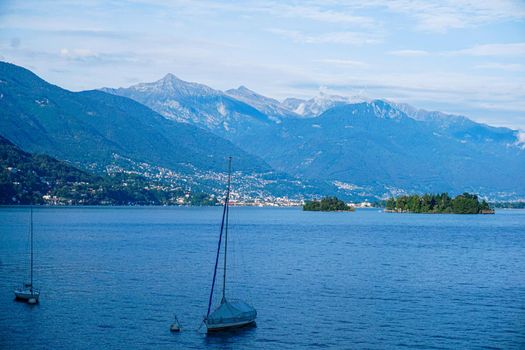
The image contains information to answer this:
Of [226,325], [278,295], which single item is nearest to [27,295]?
[226,325]

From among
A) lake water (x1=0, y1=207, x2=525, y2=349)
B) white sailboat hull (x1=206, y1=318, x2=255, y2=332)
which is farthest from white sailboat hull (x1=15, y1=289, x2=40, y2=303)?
white sailboat hull (x1=206, y1=318, x2=255, y2=332)

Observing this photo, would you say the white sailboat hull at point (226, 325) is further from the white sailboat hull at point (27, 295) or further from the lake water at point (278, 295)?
the white sailboat hull at point (27, 295)

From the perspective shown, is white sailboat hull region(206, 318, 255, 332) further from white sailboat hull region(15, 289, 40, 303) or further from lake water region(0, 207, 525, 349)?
white sailboat hull region(15, 289, 40, 303)

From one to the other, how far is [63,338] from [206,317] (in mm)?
9396

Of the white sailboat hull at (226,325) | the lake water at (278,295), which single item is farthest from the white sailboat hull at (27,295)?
the white sailboat hull at (226,325)

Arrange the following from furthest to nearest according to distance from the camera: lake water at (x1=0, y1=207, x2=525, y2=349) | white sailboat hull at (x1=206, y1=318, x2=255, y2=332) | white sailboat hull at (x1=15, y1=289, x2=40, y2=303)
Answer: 1. white sailboat hull at (x1=15, y1=289, x2=40, y2=303)
2. white sailboat hull at (x1=206, y1=318, x2=255, y2=332)
3. lake water at (x1=0, y1=207, x2=525, y2=349)

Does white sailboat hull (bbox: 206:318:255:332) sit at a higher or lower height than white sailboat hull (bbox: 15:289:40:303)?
lower

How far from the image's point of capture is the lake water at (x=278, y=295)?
164 feet

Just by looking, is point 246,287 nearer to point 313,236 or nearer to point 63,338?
point 63,338

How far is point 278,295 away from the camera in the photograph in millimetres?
64625

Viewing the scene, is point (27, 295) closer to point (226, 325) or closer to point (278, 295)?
point (226, 325)

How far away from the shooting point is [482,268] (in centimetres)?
8600

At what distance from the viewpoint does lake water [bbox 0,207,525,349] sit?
5012 centimetres

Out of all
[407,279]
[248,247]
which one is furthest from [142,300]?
[248,247]
